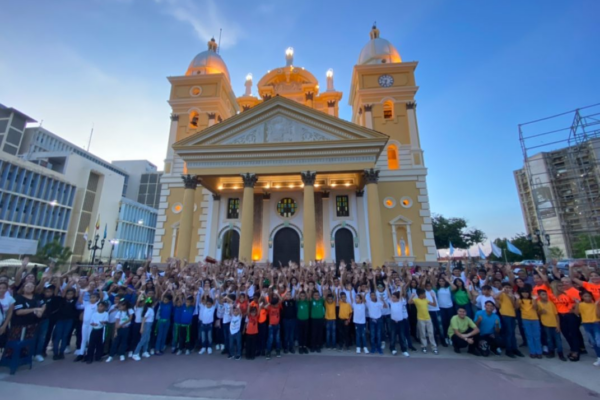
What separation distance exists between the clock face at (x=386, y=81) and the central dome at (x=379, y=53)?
2409 millimetres

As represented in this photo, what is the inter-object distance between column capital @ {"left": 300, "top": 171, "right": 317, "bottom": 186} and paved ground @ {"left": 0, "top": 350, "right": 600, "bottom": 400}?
12.3 m

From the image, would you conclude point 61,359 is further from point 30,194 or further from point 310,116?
point 30,194

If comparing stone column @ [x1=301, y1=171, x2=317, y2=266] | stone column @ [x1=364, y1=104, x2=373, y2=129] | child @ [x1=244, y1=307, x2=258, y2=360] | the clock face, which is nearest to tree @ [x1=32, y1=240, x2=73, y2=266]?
stone column @ [x1=301, y1=171, x2=317, y2=266]

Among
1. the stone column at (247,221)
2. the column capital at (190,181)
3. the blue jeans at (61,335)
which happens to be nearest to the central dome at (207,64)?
the column capital at (190,181)

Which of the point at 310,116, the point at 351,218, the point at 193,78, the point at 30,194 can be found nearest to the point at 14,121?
the point at 30,194

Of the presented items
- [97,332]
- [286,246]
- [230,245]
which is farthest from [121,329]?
[286,246]

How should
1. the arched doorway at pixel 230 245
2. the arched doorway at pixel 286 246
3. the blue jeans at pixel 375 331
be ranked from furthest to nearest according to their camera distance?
1. the arched doorway at pixel 230 245
2. the arched doorway at pixel 286 246
3. the blue jeans at pixel 375 331

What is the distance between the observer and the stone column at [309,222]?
16.7 metres

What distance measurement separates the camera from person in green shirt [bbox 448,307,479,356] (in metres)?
7.15

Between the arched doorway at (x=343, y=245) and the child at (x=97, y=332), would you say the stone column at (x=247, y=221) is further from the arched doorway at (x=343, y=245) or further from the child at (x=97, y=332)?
the child at (x=97, y=332)

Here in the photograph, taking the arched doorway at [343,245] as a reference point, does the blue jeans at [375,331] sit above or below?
below

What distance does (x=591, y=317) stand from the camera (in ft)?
21.1

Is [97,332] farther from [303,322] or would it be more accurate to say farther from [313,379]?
[313,379]

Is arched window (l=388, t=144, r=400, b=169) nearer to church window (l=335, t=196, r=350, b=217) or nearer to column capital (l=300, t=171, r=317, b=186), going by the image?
church window (l=335, t=196, r=350, b=217)
